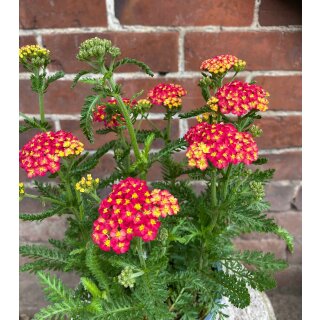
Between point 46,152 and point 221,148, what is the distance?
0.28 meters

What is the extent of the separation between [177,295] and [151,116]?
0.49 m

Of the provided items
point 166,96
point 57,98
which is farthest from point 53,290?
point 57,98

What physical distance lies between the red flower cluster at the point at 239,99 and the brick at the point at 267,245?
2.55 ft

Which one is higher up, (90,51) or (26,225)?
(90,51)

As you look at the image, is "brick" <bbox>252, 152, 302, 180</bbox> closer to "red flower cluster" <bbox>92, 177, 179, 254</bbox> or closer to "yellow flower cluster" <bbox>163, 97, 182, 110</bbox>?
"yellow flower cluster" <bbox>163, 97, 182, 110</bbox>

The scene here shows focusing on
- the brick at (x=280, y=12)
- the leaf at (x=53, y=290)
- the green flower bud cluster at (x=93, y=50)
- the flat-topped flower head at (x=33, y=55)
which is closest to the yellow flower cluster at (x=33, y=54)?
the flat-topped flower head at (x=33, y=55)

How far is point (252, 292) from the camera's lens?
0.90m

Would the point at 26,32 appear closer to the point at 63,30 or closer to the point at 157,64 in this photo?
the point at 63,30

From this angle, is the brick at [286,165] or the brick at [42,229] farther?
the brick at [42,229]

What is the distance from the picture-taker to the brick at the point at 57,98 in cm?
107

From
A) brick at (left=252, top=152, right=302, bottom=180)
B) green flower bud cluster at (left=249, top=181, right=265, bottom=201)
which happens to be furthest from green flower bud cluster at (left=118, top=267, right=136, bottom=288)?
brick at (left=252, top=152, right=302, bottom=180)

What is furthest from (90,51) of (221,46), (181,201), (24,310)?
(24,310)

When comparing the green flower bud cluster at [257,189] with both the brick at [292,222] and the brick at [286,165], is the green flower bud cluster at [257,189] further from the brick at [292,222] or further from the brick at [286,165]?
the brick at [292,222]

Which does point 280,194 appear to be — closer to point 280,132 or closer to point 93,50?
point 280,132
